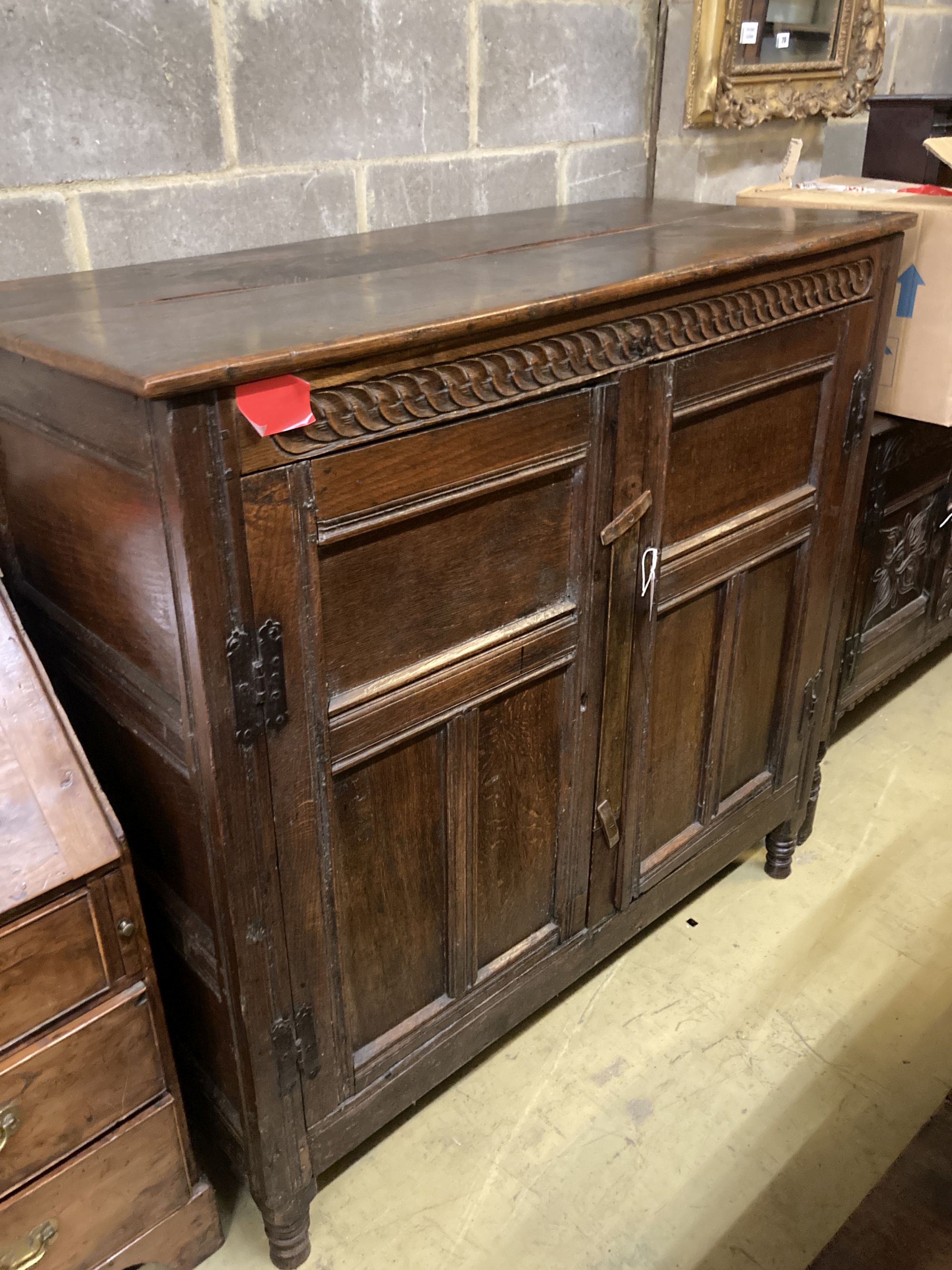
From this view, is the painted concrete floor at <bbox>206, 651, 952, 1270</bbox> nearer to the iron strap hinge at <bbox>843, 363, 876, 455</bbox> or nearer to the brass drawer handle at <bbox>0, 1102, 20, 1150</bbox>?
the brass drawer handle at <bbox>0, 1102, 20, 1150</bbox>

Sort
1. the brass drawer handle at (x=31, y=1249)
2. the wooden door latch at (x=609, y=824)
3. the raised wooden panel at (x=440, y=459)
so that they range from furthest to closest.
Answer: the wooden door latch at (x=609, y=824)
the brass drawer handle at (x=31, y=1249)
the raised wooden panel at (x=440, y=459)

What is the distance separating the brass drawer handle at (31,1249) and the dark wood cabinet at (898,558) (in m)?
1.80

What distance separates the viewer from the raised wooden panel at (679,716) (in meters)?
1.49

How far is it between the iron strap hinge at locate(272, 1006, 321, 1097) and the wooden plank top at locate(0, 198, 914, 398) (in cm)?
75

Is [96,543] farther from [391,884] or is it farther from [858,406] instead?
[858,406]

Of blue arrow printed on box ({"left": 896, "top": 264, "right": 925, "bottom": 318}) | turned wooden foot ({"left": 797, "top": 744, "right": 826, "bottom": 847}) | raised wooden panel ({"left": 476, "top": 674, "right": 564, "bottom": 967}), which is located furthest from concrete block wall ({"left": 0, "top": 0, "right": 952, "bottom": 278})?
turned wooden foot ({"left": 797, "top": 744, "right": 826, "bottom": 847})

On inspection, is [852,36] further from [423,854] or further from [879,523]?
[423,854]

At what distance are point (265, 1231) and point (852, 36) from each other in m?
2.57

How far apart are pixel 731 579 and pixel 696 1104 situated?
829 millimetres

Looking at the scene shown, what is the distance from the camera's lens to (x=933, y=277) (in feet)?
5.41

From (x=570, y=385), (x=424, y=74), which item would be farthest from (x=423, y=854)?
(x=424, y=74)

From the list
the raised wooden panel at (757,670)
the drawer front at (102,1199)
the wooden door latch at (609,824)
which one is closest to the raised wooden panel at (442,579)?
the wooden door latch at (609,824)

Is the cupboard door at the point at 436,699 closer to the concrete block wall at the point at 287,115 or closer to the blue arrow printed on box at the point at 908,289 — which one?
the concrete block wall at the point at 287,115

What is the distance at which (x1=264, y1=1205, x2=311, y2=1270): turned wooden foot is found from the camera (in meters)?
1.28
